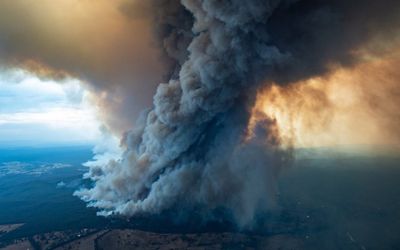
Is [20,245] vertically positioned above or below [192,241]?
above

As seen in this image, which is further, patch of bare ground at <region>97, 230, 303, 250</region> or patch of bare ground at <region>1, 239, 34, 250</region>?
patch of bare ground at <region>1, 239, 34, 250</region>

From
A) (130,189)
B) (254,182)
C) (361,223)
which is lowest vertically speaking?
(361,223)

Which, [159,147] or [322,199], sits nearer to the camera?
[159,147]

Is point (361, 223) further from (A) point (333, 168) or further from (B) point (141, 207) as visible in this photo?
(A) point (333, 168)

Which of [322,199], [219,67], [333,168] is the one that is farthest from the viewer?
[333,168]

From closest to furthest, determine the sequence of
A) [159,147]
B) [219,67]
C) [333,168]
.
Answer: [219,67]
[159,147]
[333,168]

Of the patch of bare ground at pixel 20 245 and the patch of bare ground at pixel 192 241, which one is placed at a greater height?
the patch of bare ground at pixel 20 245

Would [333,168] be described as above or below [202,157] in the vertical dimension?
above

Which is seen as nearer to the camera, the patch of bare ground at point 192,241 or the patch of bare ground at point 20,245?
the patch of bare ground at point 192,241

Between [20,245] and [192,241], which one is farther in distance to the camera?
[20,245]

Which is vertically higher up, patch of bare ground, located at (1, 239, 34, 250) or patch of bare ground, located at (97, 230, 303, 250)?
patch of bare ground, located at (1, 239, 34, 250)

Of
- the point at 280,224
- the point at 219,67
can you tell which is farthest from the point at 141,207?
the point at 219,67
